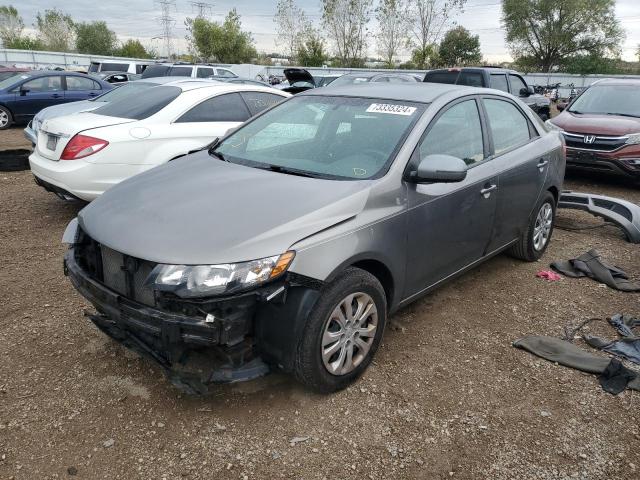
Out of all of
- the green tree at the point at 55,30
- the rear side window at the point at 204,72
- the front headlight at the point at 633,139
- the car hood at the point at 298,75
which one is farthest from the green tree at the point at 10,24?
the front headlight at the point at 633,139

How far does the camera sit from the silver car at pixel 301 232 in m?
2.45

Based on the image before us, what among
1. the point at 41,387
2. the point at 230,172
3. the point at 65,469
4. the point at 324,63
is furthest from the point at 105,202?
the point at 324,63

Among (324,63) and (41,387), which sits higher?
(324,63)

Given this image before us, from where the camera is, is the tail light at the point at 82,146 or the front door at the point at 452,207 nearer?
the front door at the point at 452,207

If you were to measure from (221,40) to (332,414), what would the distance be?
189ft

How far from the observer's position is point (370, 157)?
3.22m

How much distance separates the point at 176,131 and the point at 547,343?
442 cm

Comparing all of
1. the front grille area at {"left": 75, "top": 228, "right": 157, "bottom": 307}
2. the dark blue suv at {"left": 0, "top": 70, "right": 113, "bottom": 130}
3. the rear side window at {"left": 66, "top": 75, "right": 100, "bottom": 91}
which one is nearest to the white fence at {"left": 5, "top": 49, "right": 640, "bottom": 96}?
the rear side window at {"left": 66, "top": 75, "right": 100, "bottom": 91}

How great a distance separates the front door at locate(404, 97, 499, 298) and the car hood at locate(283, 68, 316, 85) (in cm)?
814

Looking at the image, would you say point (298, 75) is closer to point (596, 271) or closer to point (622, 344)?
point (596, 271)

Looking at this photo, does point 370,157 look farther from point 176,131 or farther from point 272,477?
point 176,131

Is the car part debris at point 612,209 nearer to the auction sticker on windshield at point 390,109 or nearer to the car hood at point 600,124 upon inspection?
the car hood at point 600,124

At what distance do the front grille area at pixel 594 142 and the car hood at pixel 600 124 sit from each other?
74 mm

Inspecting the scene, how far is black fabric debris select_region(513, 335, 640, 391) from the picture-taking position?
3.25 metres
